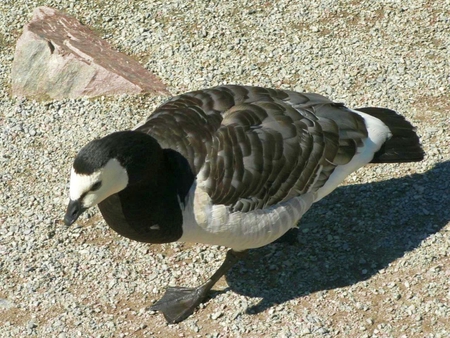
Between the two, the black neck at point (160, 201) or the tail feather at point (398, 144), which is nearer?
the black neck at point (160, 201)

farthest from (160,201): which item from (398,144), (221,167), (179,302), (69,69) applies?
(69,69)

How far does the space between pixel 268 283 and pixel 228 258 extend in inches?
15.8

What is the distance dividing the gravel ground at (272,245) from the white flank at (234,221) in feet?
2.01

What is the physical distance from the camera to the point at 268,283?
18.8ft

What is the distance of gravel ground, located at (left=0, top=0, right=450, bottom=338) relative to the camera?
18.0 feet

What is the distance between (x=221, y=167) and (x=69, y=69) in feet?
10.2

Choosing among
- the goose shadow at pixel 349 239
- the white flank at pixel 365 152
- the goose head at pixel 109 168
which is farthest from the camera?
the goose shadow at pixel 349 239

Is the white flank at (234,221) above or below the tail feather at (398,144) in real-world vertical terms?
below

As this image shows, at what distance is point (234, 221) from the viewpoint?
5066 millimetres

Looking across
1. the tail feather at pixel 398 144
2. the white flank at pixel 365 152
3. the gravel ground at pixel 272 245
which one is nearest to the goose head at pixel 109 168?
the gravel ground at pixel 272 245

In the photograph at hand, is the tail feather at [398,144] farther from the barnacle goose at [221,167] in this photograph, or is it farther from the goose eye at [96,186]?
the goose eye at [96,186]

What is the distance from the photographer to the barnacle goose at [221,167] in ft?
15.5

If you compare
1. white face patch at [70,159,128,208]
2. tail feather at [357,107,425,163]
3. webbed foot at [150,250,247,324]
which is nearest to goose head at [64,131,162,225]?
white face patch at [70,159,128,208]

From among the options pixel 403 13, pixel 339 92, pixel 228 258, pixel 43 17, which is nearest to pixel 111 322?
pixel 228 258
